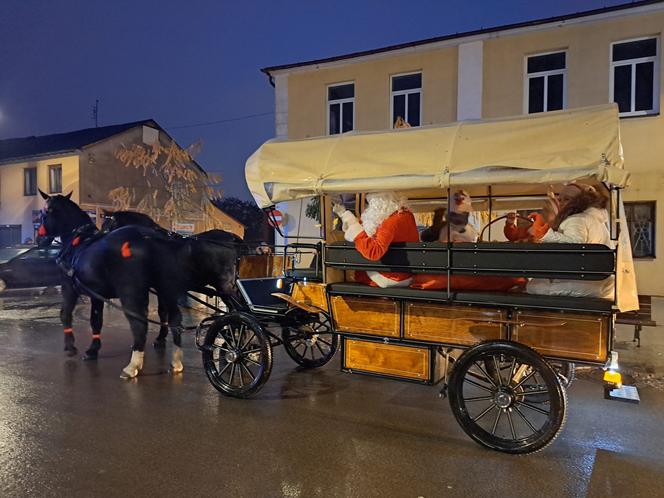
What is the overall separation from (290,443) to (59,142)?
27590 millimetres

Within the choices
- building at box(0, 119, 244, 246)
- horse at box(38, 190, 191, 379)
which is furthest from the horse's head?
building at box(0, 119, 244, 246)

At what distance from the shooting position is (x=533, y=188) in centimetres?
500

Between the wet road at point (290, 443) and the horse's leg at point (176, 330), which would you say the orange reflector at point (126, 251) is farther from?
the wet road at point (290, 443)

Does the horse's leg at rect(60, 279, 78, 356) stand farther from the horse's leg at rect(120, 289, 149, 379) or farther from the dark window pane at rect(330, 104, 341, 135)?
the dark window pane at rect(330, 104, 341, 135)

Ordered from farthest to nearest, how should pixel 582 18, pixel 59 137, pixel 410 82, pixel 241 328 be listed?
1. pixel 59 137
2. pixel 410 82
3. pixel 582 18
4. pixel 241 328

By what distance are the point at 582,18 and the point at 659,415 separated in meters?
10.9

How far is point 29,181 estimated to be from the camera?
25.3m

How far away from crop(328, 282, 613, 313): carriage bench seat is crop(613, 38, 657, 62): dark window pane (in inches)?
439

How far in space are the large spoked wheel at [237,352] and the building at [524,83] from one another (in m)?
6.32

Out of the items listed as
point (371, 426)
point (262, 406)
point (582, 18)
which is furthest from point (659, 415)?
point (582, 18)

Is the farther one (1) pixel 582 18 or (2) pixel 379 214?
(1) pixel 582 18

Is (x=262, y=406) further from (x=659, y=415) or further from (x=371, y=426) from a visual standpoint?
(x=659, y=415)

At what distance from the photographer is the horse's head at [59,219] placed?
22.8 feet

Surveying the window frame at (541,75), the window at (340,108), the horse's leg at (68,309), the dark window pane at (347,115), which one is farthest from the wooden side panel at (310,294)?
the dark window pane at (347,115)
